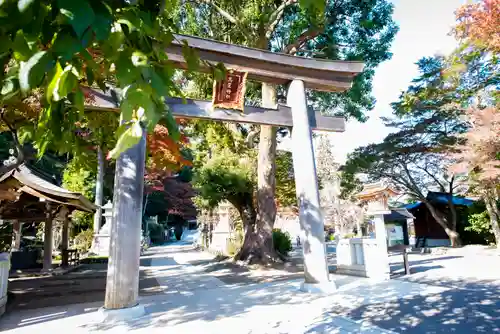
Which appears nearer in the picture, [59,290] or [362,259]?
[59,290]

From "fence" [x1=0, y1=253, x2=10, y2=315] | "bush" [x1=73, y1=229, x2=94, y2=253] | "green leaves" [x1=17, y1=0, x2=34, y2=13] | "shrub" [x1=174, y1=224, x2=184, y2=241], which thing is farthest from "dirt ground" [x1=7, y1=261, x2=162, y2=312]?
"shrub" [x1=174, y1=224, x2=184, y2=241]

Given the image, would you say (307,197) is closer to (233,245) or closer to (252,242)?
(252,242)

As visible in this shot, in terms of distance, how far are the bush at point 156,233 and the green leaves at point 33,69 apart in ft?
111

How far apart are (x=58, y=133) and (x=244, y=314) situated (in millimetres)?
4388

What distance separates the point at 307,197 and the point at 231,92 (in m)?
2.60

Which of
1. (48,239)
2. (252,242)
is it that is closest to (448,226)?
(252,242)

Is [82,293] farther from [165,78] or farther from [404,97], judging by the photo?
[404,97]

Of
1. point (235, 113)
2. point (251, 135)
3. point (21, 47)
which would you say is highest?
point (251, 135)

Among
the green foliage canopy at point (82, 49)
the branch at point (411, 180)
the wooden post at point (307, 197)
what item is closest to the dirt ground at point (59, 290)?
the wooden post at point (307, 197)

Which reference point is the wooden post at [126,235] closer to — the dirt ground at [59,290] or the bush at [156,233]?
the dirt ground at [59,290]

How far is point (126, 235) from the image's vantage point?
4.89m

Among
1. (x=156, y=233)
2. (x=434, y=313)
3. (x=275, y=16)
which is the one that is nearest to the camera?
(x=434, y=313)

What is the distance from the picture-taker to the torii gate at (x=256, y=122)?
484 centimetres

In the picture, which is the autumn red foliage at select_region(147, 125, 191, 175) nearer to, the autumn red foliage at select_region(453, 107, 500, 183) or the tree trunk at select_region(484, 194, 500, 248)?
the autumn red foliage at select_region(453, 107, 500, 183)
